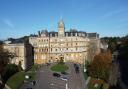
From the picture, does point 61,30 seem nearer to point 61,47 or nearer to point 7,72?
point 61,47

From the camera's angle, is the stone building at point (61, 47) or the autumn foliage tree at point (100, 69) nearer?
the autumn foliage tree at point (100, 69)

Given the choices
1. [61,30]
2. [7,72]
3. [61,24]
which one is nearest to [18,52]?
[7,72]

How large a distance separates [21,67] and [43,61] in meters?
28.2

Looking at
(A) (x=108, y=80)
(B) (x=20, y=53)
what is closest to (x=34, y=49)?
(B) (x=20, y=53)

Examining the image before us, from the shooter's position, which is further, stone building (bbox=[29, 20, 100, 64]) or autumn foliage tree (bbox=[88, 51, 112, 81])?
stone building (bbox=[29, 20, 100, 64])

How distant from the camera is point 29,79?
201ft

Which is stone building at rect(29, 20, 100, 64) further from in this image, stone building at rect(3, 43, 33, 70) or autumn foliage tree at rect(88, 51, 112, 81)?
autumn foliage tree at rect(88, 51, 112, 81)

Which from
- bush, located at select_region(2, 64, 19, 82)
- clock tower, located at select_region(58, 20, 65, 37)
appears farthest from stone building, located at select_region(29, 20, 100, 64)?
bush, located at select_region(2, 64, 19, 82)

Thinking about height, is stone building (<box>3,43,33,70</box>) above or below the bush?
above

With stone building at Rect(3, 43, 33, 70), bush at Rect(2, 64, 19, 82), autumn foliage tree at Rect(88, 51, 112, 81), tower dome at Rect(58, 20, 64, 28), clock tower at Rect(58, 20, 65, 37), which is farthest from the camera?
tower dome at Rect(58, 20, 64, 28)

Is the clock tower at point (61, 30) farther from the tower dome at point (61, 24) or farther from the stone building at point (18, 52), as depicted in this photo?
the stone building at point (18, 52)

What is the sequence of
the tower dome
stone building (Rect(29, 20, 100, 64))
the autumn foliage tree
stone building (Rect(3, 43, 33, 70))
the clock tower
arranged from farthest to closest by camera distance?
the tower dome < the clock tower < stone building (Rect(29, 20, 100, 64)) < stone building (Rect(3, 43, 33, 70)) < the autumn foliage tree

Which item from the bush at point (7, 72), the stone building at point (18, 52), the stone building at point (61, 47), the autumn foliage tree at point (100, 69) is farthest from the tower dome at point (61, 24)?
the autumn foliage tree at point (100, 69)

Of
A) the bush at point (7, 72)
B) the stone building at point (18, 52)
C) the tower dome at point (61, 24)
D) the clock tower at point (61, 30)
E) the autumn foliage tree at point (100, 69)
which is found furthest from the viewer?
the tower dome at point (61, 24)
